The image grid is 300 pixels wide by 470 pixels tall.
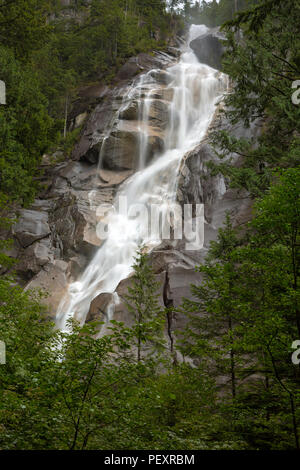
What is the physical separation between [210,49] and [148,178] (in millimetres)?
24524

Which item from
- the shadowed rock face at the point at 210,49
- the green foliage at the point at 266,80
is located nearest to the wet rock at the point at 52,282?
the green foliage at the point at 266,80

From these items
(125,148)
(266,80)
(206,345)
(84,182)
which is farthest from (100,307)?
(125,148)

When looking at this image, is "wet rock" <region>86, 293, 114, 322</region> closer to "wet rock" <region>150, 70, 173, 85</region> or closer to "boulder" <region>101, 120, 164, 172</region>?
"boulder" <region>101, 120, 164, 172</region>

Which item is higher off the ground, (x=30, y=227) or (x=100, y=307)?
(x=30, y=227)

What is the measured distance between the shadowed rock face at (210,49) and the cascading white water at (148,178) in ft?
9.53

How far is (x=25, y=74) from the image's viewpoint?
23797 millimetres

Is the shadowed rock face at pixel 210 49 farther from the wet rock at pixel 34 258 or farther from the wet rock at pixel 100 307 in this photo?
the wet rock at pixel 100 307

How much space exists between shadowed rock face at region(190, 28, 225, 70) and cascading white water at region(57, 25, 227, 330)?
2.91m

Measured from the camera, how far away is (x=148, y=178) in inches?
1053

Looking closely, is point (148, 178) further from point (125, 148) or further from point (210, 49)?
point (210, 49)

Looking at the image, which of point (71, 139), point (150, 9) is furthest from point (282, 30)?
point (150, 9)

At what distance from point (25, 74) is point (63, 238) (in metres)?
10.8

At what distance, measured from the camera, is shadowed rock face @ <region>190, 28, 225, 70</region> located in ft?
137

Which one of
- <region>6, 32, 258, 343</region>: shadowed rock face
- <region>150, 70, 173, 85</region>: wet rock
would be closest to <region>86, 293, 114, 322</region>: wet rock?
<region>6, 32, 258, 343</region>: shadowed rock face
